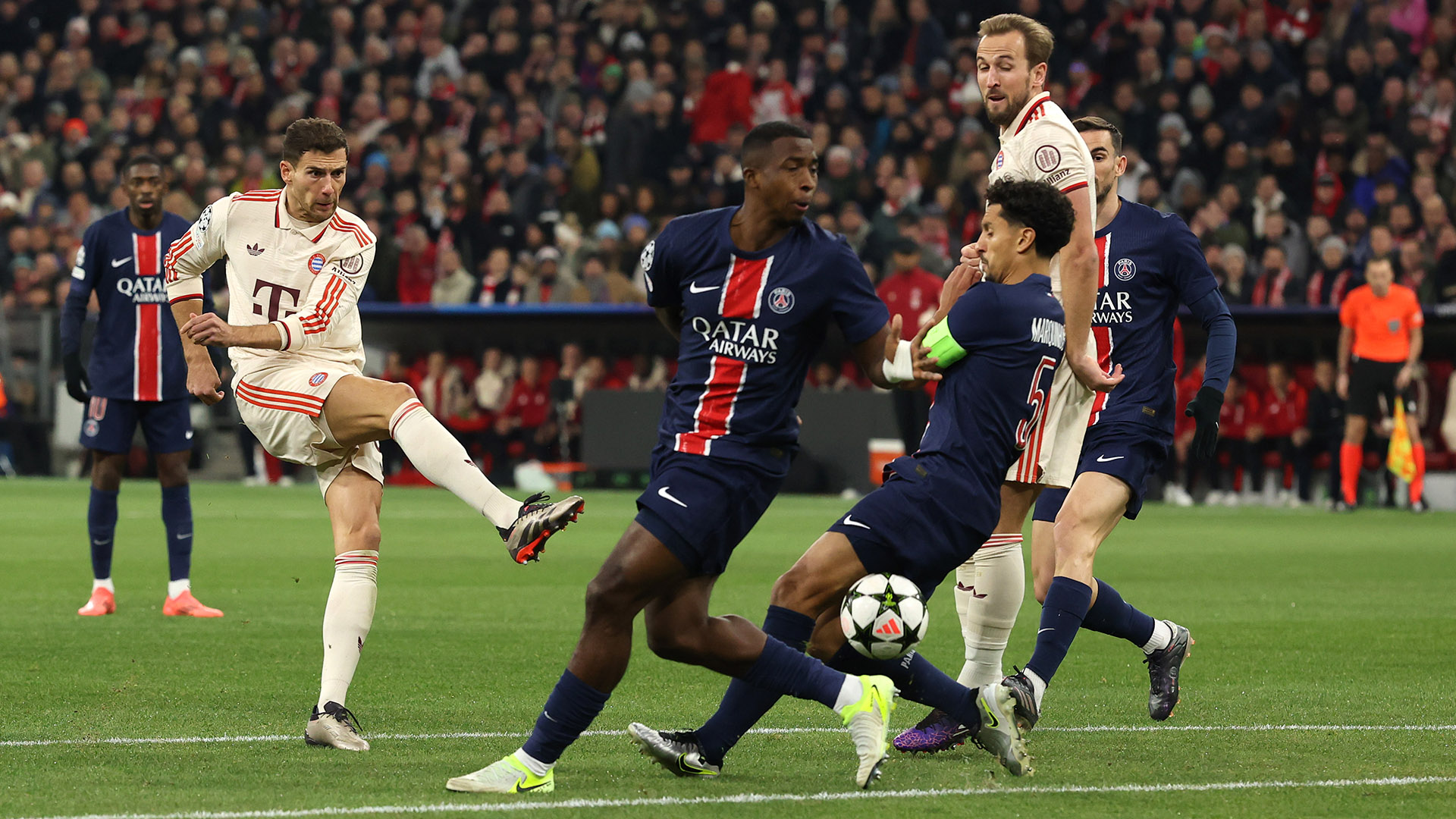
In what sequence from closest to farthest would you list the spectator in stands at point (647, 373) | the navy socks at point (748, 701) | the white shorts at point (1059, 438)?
1. the navy socks at point (748, 701)
2. the white shorts at point (1059, 438)
3. the spectator in stands at point (647, 373)

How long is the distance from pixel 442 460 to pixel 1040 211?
2.07 meters

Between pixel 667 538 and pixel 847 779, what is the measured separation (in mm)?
969

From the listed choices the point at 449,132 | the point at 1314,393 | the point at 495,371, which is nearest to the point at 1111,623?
the point at 1314,393

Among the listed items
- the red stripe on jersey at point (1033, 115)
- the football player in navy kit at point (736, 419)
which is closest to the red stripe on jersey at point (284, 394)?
the football player in navy kit at point (736, 419)

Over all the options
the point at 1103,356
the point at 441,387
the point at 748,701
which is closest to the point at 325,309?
the point at 748,701

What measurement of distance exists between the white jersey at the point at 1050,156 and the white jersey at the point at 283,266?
2.29 meters

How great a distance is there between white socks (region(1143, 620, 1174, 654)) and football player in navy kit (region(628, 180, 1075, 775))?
4.37 feet

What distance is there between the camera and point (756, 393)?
16.2 ft

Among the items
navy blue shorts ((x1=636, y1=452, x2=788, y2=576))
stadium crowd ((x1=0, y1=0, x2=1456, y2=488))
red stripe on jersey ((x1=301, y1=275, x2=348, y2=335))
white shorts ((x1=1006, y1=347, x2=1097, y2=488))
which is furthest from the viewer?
stadium crowd ((x1=0, y1=0, x2=1456, y2=488))

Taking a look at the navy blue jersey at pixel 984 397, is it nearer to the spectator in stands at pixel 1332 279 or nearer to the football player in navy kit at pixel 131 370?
the football player in navy kit at pixel 131 370

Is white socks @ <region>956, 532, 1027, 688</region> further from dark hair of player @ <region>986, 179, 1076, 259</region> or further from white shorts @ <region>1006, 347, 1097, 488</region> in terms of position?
dark hair of player @ <region>986, 179, 1076, 259</region>

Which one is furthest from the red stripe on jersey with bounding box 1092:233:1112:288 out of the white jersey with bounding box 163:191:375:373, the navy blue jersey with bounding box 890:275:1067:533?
the white jersey with bounding box 163:191:375:373

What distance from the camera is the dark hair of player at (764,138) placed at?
4.84 metres

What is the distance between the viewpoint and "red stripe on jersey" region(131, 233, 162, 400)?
31.3 feet
